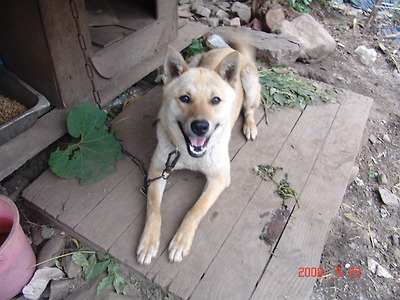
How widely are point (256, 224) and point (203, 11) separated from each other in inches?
172

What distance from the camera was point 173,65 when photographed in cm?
249

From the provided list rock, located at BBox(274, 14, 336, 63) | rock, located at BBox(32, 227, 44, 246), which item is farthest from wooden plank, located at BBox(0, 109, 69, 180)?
rock, located at BBox(274, 14, 336, 63)

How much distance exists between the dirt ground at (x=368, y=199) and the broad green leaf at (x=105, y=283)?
1646mm

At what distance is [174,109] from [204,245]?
110 cm

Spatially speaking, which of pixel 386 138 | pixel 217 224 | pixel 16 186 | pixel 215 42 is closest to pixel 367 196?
pixel 386 138

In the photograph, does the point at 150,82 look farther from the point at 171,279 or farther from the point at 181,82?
the point at 171,279

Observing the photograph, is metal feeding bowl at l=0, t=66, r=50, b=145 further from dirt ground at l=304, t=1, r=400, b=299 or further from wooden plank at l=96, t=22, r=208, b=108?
dirt ground at l=304, t=1, r=400, b=299

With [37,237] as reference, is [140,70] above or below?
above

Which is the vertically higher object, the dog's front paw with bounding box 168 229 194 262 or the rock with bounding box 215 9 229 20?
the rock with bounding box 215 9 229 20

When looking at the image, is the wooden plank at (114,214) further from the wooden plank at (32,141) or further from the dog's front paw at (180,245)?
the wooden plank at (32,141)

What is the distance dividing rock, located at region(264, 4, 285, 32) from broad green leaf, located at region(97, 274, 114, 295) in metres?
4.82

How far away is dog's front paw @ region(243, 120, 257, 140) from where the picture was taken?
10.5 ft


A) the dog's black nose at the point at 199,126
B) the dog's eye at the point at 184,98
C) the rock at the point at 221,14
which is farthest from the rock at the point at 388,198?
the rock at the point at 221,14

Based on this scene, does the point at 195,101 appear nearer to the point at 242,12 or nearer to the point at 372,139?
the point at 372,139
